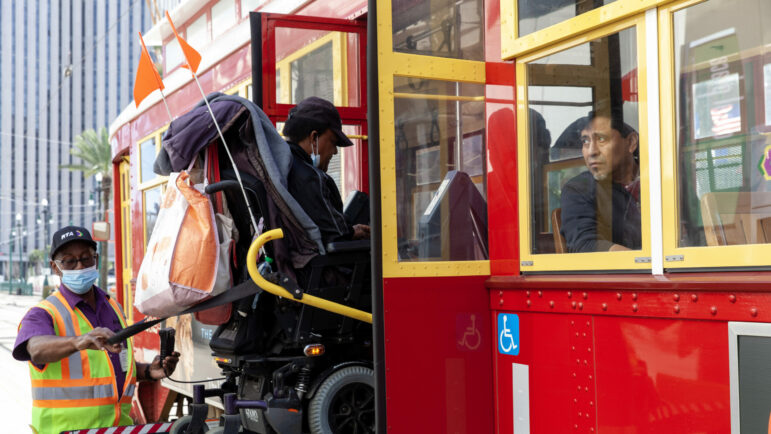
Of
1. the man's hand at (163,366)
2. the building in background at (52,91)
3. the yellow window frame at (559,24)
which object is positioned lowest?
the man's hand at (163,366)

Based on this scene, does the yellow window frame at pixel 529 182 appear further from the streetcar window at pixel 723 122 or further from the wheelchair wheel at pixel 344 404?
the wheelchair wheel at pixel 344 404

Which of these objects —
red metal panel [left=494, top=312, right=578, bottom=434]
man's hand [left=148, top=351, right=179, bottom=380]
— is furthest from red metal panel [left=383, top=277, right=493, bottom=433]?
man's hand [left=148, top=351, right=179, bottom=380]

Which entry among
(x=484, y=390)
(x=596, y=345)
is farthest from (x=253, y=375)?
(x=596, y=345)

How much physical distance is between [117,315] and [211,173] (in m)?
0.82

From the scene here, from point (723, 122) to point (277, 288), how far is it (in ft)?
5.77

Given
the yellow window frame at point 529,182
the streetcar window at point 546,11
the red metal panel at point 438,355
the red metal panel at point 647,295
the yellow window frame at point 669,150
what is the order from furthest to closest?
the red metal panel at point 438,355 → the streetcar window at point 546,11 → the yellow window frame at point 529,182 → the yellow window frame at point 669,150 → the red metal panel at point 647,295

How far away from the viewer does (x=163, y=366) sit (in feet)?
12.6

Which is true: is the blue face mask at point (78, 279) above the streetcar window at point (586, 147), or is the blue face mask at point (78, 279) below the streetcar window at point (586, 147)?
below

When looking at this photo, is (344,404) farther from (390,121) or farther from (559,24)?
(559,24)

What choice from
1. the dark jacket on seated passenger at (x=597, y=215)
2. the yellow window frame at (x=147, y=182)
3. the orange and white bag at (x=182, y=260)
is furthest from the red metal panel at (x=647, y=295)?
the yellow window frame at (x=147, y=182)

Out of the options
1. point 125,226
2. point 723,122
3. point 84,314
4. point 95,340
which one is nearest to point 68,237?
point 84,314

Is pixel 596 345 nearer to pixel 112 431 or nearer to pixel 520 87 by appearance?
pixel 520 87

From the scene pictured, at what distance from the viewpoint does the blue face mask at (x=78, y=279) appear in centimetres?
364

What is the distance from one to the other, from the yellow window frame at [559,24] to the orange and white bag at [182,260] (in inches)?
52.6
